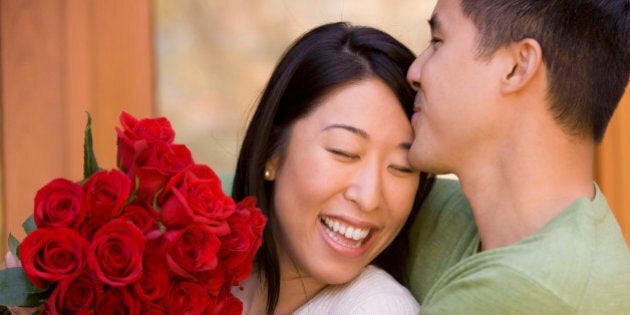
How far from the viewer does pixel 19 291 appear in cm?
150

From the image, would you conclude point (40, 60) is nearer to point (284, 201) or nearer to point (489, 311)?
point (284, 201)

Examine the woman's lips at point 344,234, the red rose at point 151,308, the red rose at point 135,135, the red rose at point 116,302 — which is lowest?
the woman's lips at point 344,234

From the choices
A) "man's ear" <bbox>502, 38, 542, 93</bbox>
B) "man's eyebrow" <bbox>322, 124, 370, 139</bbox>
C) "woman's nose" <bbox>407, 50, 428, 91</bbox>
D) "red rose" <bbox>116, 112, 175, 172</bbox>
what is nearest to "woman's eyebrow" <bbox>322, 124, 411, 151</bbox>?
"man's eyebrow" <bbox>322, 124, 370, 139</bbox>

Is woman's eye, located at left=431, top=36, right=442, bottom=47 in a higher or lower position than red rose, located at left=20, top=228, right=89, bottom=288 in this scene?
higher

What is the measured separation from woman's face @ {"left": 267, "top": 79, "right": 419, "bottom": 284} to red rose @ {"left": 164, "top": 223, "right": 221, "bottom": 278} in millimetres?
586

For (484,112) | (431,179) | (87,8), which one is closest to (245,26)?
(87,8)

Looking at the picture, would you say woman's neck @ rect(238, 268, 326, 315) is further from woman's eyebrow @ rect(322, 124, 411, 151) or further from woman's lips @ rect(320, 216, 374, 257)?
woman's eyebrow @ rect(322, 124, 411, 151)

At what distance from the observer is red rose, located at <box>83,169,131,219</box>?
1.49 m

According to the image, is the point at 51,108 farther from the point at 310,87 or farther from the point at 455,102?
the point at 455,102

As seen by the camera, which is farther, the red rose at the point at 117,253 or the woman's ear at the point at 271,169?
the woman's ear at the point at 271,169

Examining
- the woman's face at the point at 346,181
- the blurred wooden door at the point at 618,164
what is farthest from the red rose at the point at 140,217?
the blurred wooden door at the point at 618,164

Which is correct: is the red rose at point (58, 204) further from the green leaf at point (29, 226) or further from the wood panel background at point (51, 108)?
the wood panel background at point (51, 108)

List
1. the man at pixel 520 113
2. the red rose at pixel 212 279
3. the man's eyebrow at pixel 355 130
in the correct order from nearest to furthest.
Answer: the red rose at pixel 212 279 → the man at pixel 520 113 → the man's eyebrow at pixel 355 130

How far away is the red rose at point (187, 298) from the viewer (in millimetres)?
1508
